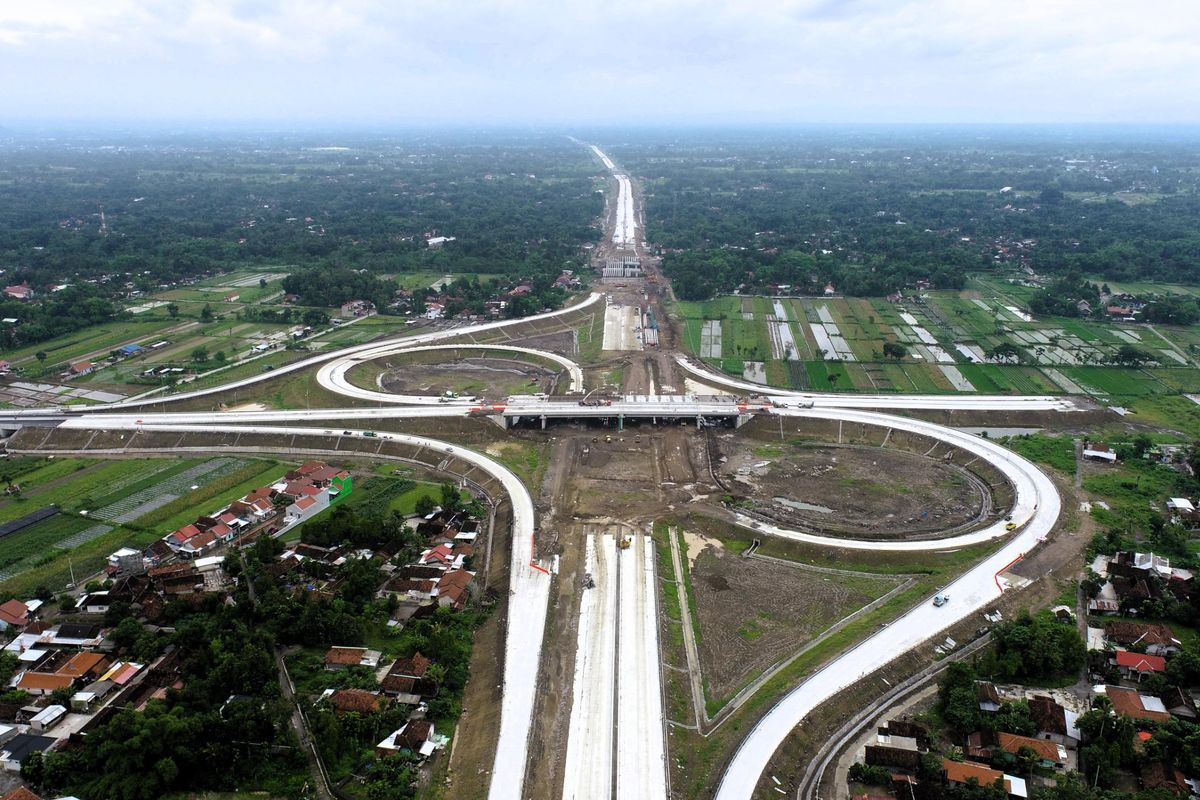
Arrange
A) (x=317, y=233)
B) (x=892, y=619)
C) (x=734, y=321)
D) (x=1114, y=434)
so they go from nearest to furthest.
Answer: (x=892, y=619) → (x=1114, y=434) → (x=734, y=321) → (x=317, y=233)

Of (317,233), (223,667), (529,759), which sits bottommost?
(529,759)

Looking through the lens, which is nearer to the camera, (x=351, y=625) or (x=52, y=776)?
(x=52, y=776)

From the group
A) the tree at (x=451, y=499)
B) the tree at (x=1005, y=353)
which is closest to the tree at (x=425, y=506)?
the tree at (x=451, y=499)

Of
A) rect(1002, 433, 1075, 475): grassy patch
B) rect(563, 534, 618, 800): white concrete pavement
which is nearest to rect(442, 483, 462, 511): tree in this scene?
rect(563, 534, 618, 800): white concrete pavement

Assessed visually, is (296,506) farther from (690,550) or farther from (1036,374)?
(1036,374)

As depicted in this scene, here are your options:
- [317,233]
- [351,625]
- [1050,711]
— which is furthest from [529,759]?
[317,233]

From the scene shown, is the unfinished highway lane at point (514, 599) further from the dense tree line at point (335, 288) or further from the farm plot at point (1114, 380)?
the farm plot at point (1114, 380)

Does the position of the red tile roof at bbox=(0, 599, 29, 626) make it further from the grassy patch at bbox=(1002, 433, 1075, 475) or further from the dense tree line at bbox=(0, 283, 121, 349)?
the grassy patch at bbox=(1002, 433, 1075, 475)
